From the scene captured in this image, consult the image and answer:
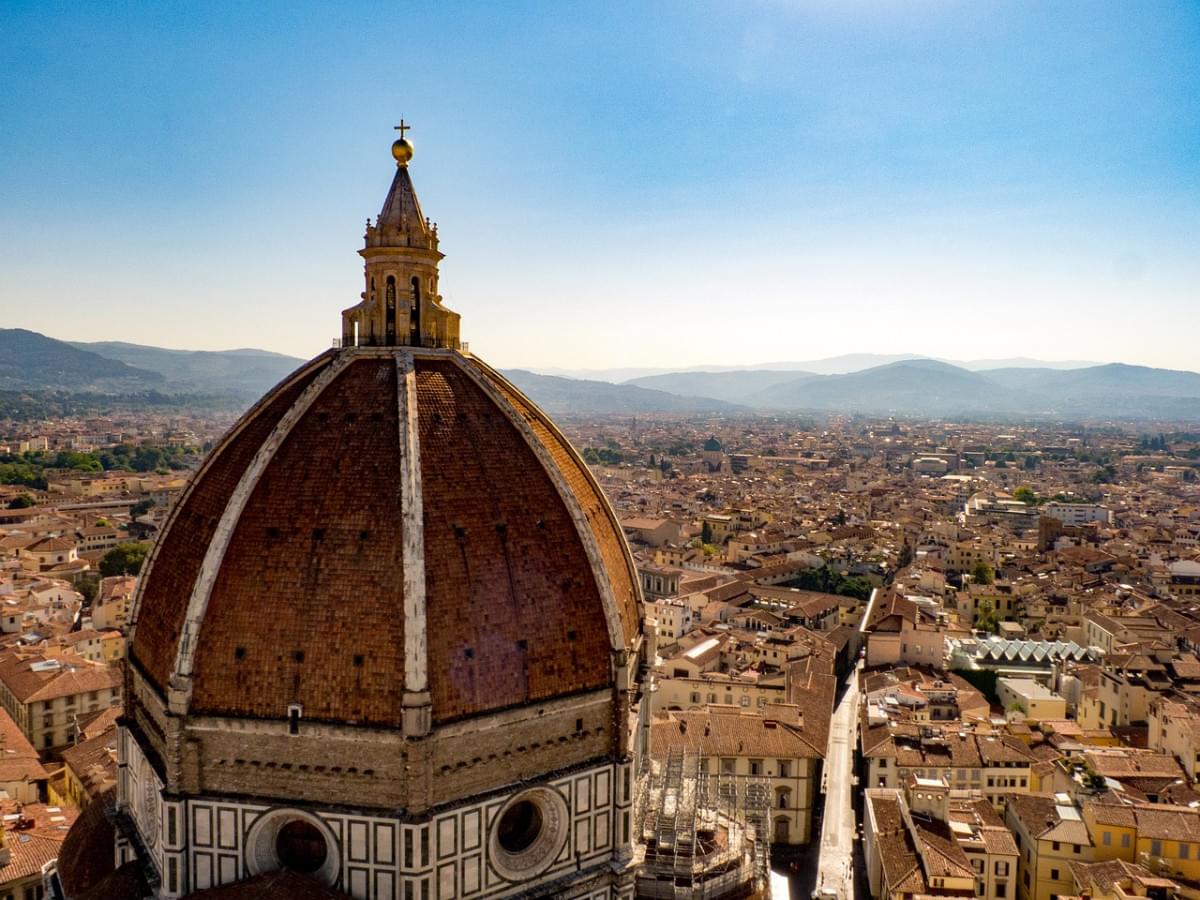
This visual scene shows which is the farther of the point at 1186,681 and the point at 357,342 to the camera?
the point at 1186,681

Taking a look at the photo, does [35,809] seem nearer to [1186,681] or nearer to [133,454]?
[1186,681]

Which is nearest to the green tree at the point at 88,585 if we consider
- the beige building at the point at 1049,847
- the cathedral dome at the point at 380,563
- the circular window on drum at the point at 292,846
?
the cathedral dome at the point at 380,563

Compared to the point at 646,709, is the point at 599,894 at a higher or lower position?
lower

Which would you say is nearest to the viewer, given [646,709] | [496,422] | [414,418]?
[414,418]

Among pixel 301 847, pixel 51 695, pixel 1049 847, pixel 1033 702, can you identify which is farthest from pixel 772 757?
pixel 51 695

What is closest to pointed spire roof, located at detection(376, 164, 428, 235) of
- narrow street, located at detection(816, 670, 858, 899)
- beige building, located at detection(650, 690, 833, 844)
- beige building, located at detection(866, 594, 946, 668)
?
beige building, located at detection(650, 690, 833, 844)

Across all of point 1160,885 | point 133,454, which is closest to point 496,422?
point 1160,885

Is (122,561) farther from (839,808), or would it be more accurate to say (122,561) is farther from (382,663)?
(382,663)
